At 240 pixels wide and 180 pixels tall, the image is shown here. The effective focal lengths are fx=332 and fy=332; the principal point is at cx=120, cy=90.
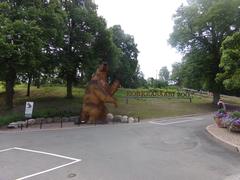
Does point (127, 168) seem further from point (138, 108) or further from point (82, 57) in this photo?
point (82, 57)

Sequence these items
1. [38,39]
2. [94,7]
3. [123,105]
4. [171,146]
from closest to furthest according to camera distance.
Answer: [171,146], [38,39], [123,105], [94,7]

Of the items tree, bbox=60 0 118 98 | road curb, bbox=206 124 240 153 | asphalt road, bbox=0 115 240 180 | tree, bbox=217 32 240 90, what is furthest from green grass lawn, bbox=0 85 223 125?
road curb, bbox=206 124 240 153

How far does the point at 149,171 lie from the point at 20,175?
12.1 feet

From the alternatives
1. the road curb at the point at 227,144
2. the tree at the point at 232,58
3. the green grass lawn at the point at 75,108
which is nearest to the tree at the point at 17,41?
the green grass lawn at the point at 75,108

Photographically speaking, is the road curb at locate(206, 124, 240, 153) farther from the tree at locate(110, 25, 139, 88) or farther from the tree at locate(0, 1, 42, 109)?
the tree at locate(110, 25, 139, 88)

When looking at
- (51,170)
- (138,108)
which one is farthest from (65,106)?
(51,170)

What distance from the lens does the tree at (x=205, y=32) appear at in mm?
37656

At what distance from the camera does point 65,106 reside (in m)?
30.8

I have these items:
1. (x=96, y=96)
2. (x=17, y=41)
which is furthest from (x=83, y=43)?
(x=96, y=96)

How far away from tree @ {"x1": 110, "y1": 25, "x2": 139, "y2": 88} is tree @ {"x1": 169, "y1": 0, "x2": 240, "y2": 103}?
18.2 meters

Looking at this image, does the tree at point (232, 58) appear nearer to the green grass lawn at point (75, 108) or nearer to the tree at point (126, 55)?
the green grass lawn at point (75, 108)

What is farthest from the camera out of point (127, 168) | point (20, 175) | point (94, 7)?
point (94, 7)

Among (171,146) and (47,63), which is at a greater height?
(47,63)

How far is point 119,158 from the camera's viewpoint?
1148 cm
